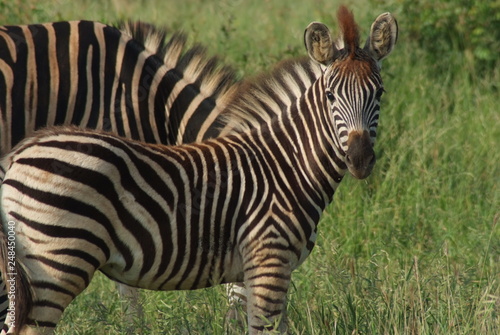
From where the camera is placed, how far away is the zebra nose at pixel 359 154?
445 cm

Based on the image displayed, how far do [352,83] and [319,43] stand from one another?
340 mm

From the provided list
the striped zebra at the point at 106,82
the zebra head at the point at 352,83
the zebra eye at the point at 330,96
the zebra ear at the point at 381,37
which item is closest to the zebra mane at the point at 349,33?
the zebra head at the point at 352,83

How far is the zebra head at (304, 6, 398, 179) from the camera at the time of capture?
4492mm

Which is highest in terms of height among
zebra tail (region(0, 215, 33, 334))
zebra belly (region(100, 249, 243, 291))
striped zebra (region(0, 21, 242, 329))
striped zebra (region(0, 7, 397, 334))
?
striped zebra (region(0, 21, 242, 329))

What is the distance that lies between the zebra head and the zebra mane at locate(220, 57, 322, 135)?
23 centimetres

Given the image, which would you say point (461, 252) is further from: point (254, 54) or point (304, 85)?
point (254, 54)

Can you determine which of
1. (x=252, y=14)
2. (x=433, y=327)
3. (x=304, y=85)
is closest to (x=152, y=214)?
(x=304, y=85)

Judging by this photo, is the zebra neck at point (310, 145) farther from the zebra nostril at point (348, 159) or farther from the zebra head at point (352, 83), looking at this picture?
the zebra nostril at point (348, 159)

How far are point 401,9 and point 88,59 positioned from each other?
4834mm

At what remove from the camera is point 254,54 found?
9320mm

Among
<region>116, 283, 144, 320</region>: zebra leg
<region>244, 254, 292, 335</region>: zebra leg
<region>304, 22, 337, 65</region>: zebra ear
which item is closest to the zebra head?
<region>304, 22, 337, 65</region>: zebra ear

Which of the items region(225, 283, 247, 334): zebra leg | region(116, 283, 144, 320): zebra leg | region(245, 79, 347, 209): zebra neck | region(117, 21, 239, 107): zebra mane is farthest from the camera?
region(117, 21, 239, 107): zebra mane

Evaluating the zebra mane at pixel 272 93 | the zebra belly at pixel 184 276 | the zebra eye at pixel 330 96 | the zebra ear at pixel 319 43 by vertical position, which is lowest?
the zebra belly at pixel 184 276

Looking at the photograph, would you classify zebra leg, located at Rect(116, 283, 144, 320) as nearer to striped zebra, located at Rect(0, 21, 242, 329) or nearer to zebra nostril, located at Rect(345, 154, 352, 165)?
striped zebra, located at Rect(0, 21, 242, 329)
